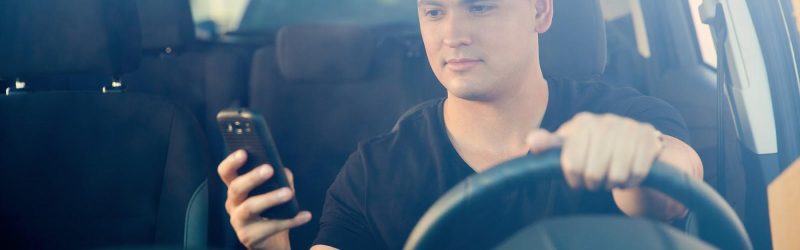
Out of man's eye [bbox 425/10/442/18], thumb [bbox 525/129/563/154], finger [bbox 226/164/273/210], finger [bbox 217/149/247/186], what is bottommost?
finger [bbox 226/164/273/210]

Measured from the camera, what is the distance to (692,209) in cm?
86

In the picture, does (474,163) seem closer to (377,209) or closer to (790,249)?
(377,209)

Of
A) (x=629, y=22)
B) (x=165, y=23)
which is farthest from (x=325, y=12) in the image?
(x=629, y=22)

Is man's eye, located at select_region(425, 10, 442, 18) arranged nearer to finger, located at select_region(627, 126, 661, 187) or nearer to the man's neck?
the man's neck

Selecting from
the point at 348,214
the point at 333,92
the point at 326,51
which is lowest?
the point at 348,214

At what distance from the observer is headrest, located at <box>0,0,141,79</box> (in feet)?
5.07

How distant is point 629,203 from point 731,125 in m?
0.40

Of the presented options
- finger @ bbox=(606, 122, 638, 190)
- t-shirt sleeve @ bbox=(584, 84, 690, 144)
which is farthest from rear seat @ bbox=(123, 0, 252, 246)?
finger @ bbox=(606, 122, 638, 190)

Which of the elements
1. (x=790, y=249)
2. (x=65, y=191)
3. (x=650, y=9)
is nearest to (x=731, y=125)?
(x=790, y=249)

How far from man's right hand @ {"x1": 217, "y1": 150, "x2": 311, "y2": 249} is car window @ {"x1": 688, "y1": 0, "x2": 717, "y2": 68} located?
2.09 feet

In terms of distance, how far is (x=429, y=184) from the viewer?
1.29m

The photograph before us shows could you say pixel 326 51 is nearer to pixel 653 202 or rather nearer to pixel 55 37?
pixel 55 37

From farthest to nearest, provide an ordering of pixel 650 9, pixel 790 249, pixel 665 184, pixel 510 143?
pixel 650 9 → pixel 510 143 → pixel 790 249 → pixel 665 184

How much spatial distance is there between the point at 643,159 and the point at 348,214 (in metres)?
0.64
